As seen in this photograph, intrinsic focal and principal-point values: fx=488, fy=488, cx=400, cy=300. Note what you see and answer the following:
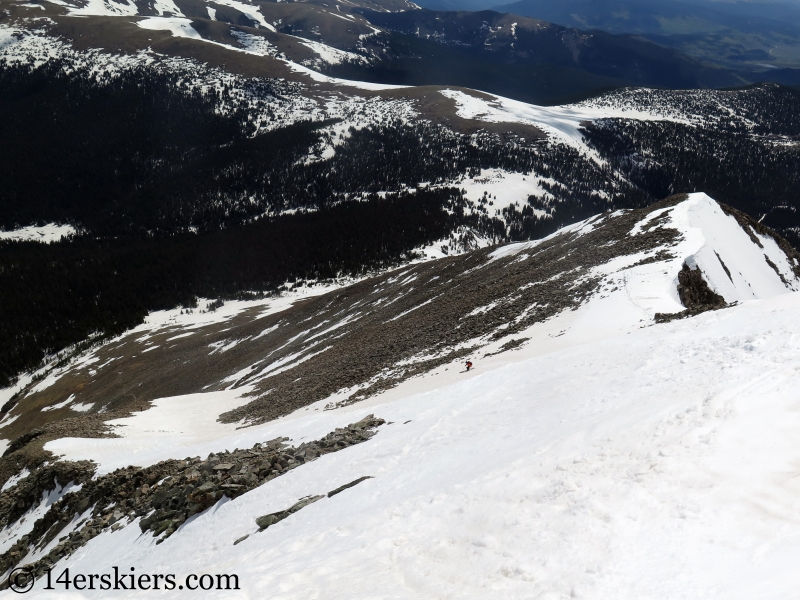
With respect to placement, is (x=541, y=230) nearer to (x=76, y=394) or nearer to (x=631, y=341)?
(x=76, y=394)

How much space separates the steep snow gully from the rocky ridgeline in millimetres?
648

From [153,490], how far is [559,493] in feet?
57.6

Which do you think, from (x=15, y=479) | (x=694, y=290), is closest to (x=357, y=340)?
(x=15, y=479)

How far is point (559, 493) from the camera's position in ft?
31.6

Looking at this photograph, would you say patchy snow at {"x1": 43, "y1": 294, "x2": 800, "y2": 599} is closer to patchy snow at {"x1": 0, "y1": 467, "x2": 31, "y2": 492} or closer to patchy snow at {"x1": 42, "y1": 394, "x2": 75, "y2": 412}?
patchy snow at {"x1": 0, "y1": 467, "x2": 31, "y2": 492}

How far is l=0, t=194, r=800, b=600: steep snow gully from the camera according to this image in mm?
7798

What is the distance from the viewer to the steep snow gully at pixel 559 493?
780 cm

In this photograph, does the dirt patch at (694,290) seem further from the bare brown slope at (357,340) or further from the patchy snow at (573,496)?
the patchy snow at (573,496)

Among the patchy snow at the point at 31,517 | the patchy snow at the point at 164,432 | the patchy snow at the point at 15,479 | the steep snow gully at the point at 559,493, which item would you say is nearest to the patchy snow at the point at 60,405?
the patchy snow at the point at 164,432

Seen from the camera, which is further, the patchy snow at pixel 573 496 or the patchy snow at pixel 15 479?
the patchy snow at pixel 15 479

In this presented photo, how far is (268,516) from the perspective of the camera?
527 inches

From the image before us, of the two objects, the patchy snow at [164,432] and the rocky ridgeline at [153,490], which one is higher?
the rocky ridgeline at [153,490]

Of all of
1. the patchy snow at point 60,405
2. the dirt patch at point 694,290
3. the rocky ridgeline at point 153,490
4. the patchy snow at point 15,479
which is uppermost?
the dirt patch at point 694,290

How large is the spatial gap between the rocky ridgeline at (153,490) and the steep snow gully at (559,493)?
648 millimetres
